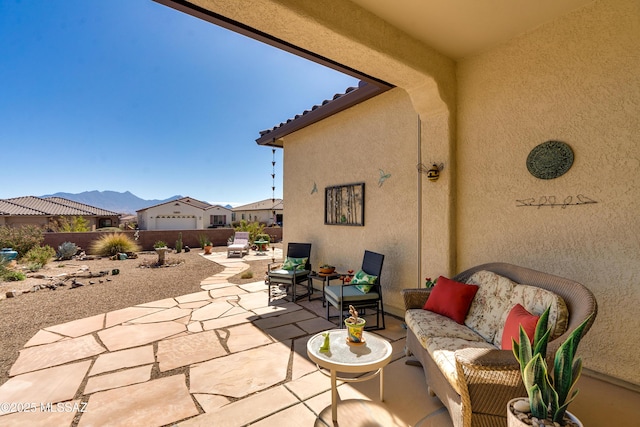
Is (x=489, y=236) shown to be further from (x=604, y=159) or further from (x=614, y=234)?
(x=604, y=159)

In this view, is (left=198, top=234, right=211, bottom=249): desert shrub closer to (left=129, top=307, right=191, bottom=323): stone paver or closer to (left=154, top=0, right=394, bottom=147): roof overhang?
(left=154, top=0, right=394, bottom=147): roof overhang

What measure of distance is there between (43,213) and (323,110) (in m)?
28.5

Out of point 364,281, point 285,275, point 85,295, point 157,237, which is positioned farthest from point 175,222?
point 364,281

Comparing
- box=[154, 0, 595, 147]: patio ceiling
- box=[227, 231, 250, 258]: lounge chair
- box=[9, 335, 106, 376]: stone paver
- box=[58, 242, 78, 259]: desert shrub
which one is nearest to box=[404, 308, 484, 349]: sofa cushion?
box=[154, 0, 595, 147]: patio ceiling

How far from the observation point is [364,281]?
449 cm

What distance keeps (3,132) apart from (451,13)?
177ft

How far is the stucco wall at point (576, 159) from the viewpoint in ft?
8.86

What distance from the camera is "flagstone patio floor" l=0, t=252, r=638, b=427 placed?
2281 mm

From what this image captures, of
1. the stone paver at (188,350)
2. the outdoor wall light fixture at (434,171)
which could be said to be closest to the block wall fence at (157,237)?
the stone paver at (188,350)

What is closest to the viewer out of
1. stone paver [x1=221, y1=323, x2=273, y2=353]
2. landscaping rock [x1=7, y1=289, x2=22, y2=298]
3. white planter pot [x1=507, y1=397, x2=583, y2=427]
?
white planter pot [x1=507, y1=397, x2=583, y2=427]

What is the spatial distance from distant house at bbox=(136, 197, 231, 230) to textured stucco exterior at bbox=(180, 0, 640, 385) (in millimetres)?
28325

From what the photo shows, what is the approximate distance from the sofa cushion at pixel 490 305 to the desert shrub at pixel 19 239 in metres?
16.0

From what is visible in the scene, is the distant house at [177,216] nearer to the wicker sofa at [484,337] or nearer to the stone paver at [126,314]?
the stone paver at [126,314]

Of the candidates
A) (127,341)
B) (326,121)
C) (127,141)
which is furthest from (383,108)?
(127,141)
